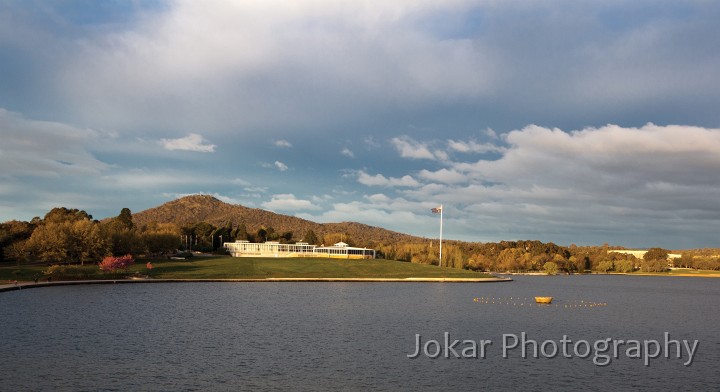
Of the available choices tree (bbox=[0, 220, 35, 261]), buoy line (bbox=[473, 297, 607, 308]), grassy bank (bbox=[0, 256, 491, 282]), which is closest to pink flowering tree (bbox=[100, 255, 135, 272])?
grassy bank (bbox=[0, 256, 491, 282])

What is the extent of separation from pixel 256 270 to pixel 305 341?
10587 cm

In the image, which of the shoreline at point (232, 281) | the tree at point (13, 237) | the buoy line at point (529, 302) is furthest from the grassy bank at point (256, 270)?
the buoy line at point (529, 302)

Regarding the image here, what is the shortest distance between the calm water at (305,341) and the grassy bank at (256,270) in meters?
35.0

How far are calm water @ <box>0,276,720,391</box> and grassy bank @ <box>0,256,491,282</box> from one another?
115 feet

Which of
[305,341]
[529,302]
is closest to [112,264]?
[305,341]

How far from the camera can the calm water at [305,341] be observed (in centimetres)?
4238

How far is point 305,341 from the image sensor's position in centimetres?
5891

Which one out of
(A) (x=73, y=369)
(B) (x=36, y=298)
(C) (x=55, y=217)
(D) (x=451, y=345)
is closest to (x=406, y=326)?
(D) (x=451, y=345)

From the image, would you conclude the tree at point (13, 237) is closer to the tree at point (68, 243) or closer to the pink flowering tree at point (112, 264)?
the tree at point (68, 243)

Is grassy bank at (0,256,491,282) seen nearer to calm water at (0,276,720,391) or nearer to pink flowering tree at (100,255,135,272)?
pink flowering tree at (100,255,135,272)

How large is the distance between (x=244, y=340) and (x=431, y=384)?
23899mm

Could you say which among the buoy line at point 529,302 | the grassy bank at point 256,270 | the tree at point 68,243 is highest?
the tree at point 68,243

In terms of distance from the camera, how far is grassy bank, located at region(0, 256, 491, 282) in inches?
5310

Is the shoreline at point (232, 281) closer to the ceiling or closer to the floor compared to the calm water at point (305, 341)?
closer to the ceiling
